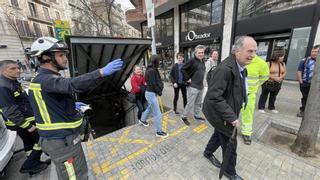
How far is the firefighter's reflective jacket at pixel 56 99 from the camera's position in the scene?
1.23 m

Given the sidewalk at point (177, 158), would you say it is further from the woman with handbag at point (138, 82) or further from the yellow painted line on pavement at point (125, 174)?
the woman with handbag at point (138, 82)

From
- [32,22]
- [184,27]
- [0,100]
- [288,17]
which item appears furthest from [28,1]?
[288,17]

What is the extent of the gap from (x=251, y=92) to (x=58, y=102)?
3388 mm

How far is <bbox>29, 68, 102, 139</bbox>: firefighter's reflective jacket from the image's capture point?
1.23 meters

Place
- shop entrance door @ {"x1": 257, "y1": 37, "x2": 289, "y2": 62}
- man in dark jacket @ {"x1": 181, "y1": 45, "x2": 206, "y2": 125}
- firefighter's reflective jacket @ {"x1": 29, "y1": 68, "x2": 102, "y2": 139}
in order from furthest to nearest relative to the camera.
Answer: shop entrance door @ {"x1": 257, "y1": 37, "x2": 289, "y2": 62}, man in dark jacket @ {"x1": 181, "y1": 45, "x2": 206, "y2": 125}, firefighter's reflective jacket @ {"x1": 29, "y1": 68, "x2": 102, "y2": 139}

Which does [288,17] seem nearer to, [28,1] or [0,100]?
[0,100]

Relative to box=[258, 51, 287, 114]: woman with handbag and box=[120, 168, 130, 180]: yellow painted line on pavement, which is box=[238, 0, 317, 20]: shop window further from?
box=[120, 168, 130, 180]: yellow painted line on pavement

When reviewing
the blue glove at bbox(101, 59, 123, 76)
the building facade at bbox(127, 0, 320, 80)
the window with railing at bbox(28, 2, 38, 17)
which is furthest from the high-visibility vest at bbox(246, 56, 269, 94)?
the window with railing at bbox(28, 2, 38, 17)

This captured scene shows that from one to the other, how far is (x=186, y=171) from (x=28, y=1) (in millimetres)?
35036

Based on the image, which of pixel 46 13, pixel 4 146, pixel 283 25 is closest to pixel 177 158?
pixel 4 146

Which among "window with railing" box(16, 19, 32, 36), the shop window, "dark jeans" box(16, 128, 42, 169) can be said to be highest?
"window with railing" box(16, 19, 32, 36)

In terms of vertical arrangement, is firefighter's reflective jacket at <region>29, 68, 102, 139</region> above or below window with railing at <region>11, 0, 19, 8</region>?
below

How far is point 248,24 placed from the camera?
8.31 m

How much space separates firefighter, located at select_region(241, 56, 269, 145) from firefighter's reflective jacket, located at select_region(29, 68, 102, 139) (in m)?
2.97
